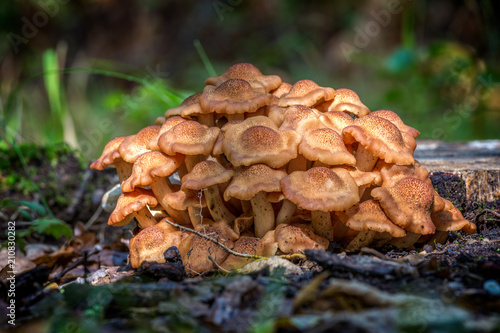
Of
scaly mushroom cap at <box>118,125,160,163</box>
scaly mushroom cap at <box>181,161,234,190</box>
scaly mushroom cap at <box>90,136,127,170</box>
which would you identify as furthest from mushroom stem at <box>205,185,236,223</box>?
scaly mushroom cap at <box>90,136,127,170</box>

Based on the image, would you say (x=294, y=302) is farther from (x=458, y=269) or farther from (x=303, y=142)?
(x=303, y=142)

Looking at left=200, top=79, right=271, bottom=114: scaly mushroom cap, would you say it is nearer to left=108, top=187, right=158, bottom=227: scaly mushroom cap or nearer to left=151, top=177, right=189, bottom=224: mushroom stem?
left=151, top=177, right=189, bottom=224: mushroom stem

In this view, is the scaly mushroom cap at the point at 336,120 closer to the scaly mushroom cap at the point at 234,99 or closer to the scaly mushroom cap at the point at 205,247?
the scaly mushroom cap at the point at 234,99

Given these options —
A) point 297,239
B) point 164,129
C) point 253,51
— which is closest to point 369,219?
point 297,239

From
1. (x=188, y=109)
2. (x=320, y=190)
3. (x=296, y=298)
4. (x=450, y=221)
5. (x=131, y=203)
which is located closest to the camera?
(x=296, y=298)

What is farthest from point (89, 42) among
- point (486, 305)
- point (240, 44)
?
point (486, 305)

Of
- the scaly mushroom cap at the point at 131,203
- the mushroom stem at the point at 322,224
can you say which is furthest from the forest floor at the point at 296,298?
the scaly mushroom cap at the point at 131,203

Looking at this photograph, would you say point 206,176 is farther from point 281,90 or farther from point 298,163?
point 281,90
